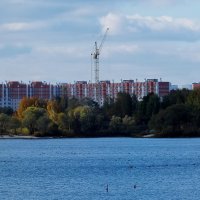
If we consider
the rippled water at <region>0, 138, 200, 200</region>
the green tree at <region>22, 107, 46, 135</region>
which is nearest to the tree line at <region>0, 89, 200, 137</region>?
the green tree at <region>22, 107, 46, 135</region>

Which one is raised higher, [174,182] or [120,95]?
[120,95]

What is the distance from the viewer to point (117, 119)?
144125 millimetres

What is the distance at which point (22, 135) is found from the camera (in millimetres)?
147750

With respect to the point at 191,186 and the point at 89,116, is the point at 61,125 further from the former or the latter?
the point at 191,186

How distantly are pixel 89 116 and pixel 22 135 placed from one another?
14710mm

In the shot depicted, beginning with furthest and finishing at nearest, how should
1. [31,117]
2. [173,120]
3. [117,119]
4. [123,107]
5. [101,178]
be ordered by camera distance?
1. [123,107]
2. [117,119]
3. [31,117]
4. [173,120]
5. [101,178]

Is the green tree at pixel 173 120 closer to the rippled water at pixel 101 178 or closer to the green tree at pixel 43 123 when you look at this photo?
the green tree at pixel 43 123

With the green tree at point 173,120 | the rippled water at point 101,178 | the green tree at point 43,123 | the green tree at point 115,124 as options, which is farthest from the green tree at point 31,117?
the rippled water at point 101,178

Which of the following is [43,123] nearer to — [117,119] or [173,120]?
[117,119]

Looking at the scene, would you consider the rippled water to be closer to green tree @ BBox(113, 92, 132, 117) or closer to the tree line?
the tree line

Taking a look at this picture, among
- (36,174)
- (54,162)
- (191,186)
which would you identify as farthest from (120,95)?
(191,186)

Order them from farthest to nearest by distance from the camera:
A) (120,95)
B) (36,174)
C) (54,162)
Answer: (120,95), (54,162), (36,174)

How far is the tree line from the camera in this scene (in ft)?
458

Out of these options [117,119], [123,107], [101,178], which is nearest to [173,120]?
[117,119]
